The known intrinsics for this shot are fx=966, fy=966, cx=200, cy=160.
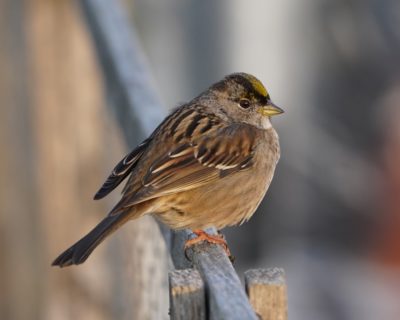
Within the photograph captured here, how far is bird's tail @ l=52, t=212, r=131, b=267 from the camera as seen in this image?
298cm

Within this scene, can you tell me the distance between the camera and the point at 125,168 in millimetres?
3578

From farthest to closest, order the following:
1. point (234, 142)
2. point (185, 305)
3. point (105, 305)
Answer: point (105, 305) → point (234, 142) → point (185, 305)

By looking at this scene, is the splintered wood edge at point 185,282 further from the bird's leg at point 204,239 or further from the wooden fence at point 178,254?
the bird's leg at point 204,239

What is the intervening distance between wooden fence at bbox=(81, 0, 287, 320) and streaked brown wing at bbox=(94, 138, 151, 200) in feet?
0.17

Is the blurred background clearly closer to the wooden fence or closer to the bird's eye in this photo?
the wooden fence

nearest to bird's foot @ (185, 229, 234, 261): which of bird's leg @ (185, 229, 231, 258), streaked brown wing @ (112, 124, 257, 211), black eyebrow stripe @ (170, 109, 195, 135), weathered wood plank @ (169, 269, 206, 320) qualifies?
bird's leg @ (185, 229, 231, 258)

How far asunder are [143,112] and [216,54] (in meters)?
5.66

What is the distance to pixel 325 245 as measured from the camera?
28.4 feet

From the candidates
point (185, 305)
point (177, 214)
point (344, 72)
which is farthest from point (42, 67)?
point (344, 72)

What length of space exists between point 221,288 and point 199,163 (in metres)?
1.86

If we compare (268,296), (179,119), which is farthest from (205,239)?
(268,296)

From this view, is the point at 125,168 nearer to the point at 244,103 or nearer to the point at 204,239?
the point at 204,239

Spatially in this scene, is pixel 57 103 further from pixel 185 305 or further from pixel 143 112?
pixel 185 305

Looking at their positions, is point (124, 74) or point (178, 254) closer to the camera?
point (178, 254)
